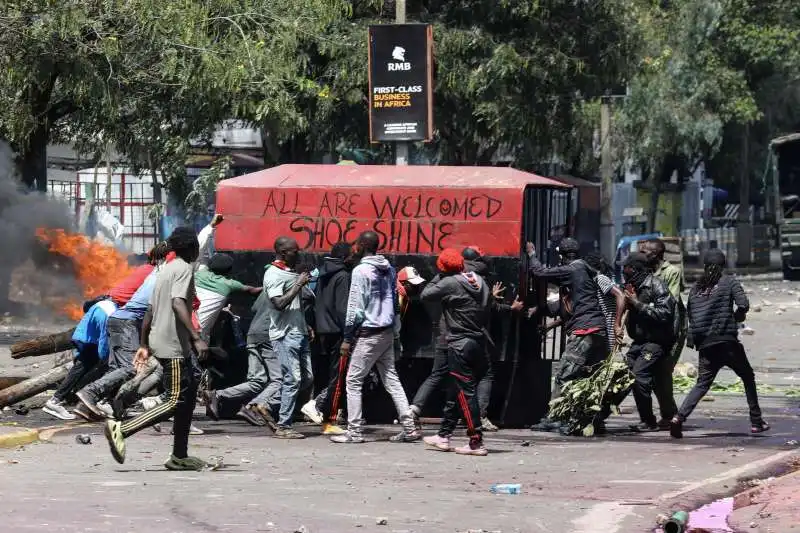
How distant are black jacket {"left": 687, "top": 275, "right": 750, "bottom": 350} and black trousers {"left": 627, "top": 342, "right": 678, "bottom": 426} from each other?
30cm

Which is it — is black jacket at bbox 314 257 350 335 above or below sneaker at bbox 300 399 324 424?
above

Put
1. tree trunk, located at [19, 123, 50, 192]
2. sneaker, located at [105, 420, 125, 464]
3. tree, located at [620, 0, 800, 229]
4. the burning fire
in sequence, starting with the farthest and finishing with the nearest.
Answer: tree, located at [620, 0, 800, 229] < tree trunk, located at [19, 123, 50, 192] < the burning fire < sneaker, located at [105, 420, 125, 464]

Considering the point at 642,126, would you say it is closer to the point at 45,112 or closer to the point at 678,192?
the point at 678,192

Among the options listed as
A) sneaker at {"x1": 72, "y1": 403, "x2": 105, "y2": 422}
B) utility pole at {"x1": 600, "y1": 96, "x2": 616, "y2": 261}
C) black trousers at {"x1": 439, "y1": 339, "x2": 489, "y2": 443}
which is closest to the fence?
utility pole at {"x1": 600, "y1": 96, "x2": 616, "y2": 261}

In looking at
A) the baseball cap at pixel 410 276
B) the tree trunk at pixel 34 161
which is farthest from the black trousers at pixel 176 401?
the tree trunk at pixel 34 161

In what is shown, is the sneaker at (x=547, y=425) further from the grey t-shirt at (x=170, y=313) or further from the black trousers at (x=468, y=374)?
the grey t-shirt at (x=170, y=313)

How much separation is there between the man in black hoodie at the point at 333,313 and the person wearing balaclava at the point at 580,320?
1.54 metres

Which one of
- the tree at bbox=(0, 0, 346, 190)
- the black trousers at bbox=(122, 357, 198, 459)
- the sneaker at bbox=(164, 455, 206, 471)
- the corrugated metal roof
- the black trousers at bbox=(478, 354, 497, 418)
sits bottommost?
the sneaker at bbox=(164, 455, 206, 471)

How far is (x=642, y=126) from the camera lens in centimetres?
4144

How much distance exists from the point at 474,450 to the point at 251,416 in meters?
2.07

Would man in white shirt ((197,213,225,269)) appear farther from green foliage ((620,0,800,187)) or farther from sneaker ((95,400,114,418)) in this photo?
green foliage ((620,0,800,187))

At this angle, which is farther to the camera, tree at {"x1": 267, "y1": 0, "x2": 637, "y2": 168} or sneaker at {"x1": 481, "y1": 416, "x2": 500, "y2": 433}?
tree at {"x1": 267, "y1": 0, "x2": 637, "y2": 168}

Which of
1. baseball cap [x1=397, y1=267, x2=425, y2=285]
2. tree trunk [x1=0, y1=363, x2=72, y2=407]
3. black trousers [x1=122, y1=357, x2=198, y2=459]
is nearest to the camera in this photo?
black trousers [x1=122, y1=357, x2=198, y2=459]

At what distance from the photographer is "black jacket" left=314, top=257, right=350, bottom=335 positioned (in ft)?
39.9
